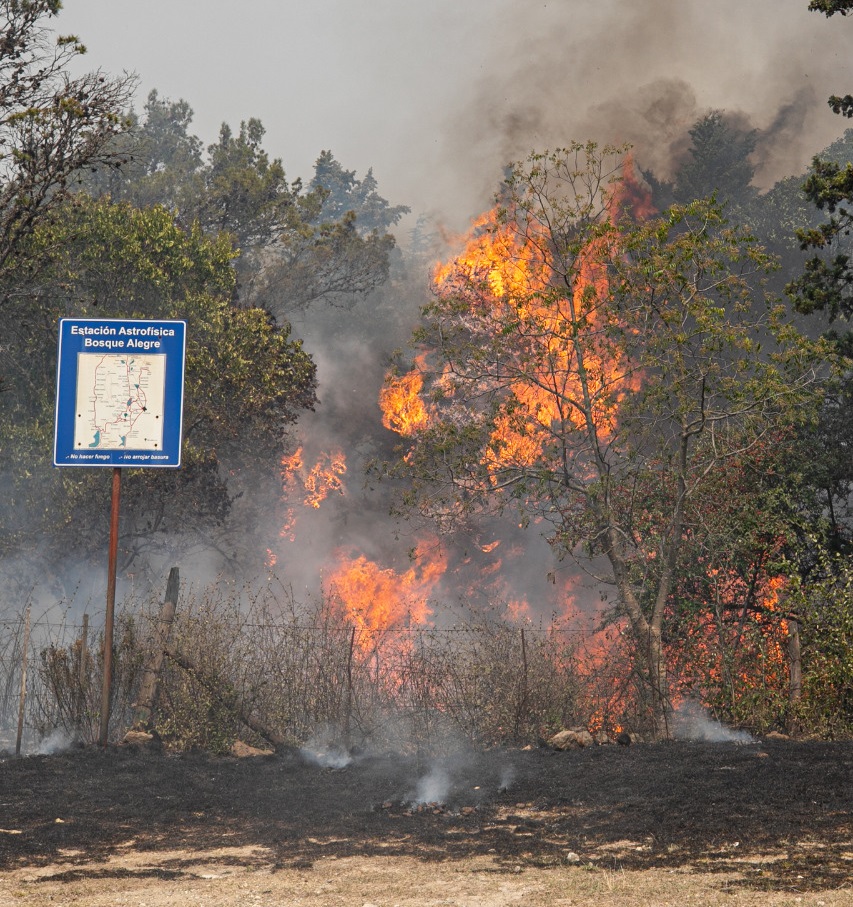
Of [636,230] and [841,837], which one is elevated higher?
[636,230]

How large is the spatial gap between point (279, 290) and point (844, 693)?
92.0 feet

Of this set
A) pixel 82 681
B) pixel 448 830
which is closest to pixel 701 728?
pixel 448 830

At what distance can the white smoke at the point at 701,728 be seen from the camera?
1470cm

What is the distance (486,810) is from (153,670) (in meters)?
6.12

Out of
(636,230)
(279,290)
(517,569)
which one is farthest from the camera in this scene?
(517,569)

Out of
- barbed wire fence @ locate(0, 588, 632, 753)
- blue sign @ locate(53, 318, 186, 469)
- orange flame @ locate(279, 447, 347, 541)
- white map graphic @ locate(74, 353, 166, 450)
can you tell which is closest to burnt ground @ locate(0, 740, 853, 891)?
barbed wire fence @ locate(0, 588, 632, 753)

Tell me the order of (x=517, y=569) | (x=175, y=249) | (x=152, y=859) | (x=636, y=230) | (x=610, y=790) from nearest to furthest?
(x=152, y=859)
(x=610, y=790)
(x=636, y=230)
(x=175, y=249)
(x=517, y=569)

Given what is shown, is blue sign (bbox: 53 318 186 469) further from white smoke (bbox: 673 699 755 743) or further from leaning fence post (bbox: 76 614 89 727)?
white smoke (bbox: 673 699 755 743)

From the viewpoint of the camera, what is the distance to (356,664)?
15.8 meters

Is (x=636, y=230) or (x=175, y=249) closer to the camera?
(x=636, y=230)

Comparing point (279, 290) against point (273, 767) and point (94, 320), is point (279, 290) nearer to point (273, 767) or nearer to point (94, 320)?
point (94, 320)

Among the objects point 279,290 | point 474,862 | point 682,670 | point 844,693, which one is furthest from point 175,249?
point 474,862

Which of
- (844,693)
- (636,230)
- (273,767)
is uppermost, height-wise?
(636,230)

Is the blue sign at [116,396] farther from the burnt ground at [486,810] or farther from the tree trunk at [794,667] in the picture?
the tree trunk at [794,667]
